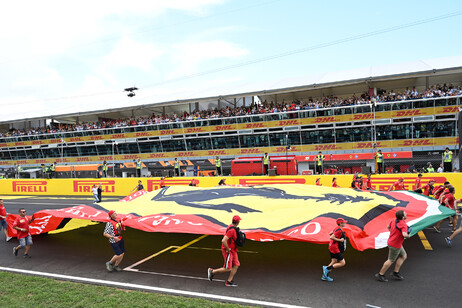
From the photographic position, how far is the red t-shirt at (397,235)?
7401 millimetres

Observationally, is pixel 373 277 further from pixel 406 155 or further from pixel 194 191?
→ pixel 406 155

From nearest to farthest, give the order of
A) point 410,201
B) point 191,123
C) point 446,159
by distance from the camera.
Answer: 1. point 410,201
2. point 446,159
3. point 191,123

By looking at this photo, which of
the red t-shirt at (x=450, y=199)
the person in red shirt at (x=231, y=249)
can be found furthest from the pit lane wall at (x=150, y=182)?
the person in red shirt at (x=231, y=249)

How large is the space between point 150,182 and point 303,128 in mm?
21038

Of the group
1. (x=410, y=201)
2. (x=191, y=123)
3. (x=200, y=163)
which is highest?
(x=191, y=123)

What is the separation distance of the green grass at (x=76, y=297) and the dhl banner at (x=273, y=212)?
6.46ft

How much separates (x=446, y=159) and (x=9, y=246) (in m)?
23.0

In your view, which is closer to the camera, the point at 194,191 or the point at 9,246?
the point at 9,246

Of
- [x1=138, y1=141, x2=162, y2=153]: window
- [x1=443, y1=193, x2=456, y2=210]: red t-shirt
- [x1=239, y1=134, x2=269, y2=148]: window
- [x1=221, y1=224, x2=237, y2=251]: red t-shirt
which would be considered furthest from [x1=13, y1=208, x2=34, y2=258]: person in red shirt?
[x1=138, y1=141, x2=162, y2=153]: window

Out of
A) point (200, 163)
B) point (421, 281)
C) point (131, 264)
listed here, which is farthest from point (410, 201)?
point (200, 163)

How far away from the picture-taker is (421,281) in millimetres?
7543

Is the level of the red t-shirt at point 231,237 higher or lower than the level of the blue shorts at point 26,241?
higher

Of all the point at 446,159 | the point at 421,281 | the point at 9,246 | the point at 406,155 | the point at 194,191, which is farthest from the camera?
the point at 406,155

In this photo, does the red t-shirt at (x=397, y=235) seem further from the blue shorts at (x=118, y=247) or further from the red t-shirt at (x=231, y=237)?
the blue shorts at (x=118, y=247)
